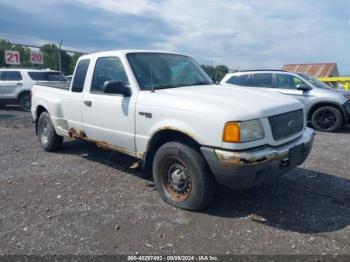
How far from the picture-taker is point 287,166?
3811 mm

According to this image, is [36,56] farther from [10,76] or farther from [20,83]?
[20,83]

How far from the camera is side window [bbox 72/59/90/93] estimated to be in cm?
543

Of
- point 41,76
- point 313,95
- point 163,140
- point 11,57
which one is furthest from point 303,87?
point 11,57

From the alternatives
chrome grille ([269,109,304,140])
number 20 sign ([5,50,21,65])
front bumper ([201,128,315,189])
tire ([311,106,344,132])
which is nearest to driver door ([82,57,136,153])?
front bumper ([201,128,315,189])

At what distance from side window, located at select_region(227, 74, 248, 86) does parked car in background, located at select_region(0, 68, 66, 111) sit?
24.7 feet

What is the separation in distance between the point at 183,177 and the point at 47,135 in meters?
3.86

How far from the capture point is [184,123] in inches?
148

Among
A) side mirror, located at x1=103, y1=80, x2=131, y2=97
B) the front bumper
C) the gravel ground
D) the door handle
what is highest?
side mirror, located at x1=103, y1=80, x2=131, y2=97

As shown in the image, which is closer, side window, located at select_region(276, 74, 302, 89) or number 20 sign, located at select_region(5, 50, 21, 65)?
side window, located at select_region(276, 74, 302, 89)

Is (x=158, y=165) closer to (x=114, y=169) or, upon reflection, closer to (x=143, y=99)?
(x=143, y=99)

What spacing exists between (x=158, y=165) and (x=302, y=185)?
217 cm

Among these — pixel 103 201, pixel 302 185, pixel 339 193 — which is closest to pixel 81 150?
pixel 103 201

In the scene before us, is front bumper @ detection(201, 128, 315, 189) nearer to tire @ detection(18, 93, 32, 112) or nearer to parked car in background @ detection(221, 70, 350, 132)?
parked car in background @ detection(221, 70, 350, 132)

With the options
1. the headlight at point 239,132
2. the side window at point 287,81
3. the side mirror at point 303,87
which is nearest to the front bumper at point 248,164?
the headlight at point 239,132
